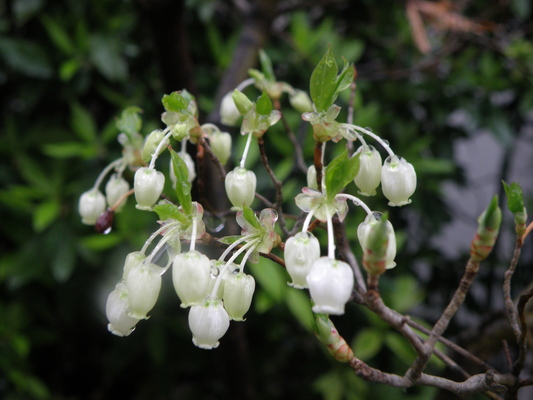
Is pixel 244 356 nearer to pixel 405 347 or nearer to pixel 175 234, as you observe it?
pixel 405 347

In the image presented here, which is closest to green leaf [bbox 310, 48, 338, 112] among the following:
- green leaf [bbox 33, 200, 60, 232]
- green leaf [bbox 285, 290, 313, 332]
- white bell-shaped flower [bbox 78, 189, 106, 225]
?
white bell-shaped flower [bbox 78, 189, 106, 225]

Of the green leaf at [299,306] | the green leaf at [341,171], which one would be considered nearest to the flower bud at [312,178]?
the green leaf at [341,171]

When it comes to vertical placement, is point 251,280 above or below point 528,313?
above

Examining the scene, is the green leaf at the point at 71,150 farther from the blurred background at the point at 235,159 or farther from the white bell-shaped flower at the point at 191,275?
the white bell-shaped flower at the point at 191,275

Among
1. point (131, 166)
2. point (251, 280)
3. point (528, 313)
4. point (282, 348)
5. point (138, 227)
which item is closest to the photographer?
point (251, 280)

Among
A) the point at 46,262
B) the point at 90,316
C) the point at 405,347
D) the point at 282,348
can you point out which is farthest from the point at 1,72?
the point at 405,347

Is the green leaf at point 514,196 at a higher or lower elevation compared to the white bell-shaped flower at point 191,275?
higher
